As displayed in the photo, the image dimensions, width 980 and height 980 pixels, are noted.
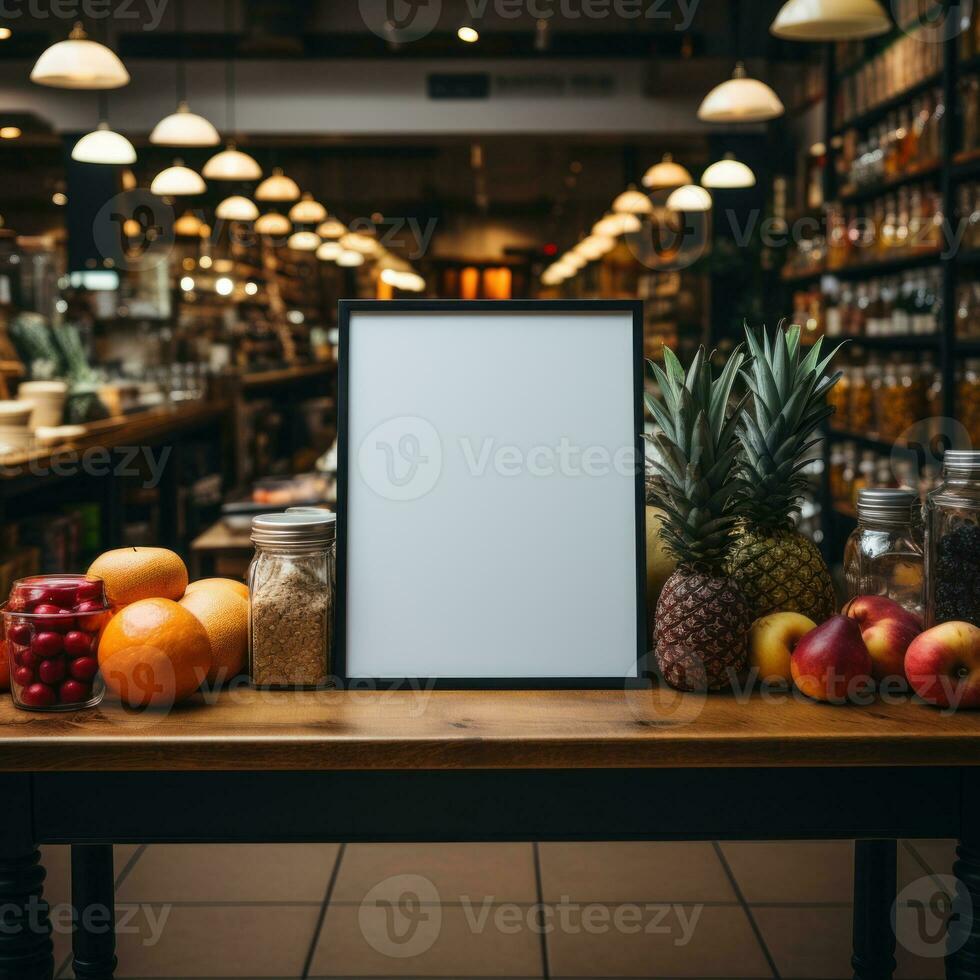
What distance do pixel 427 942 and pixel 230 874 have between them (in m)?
0.63

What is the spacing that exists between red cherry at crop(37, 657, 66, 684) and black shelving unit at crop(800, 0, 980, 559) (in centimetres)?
413

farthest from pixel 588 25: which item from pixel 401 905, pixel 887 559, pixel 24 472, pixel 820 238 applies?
pixel 887 559

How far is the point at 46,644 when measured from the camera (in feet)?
4.00

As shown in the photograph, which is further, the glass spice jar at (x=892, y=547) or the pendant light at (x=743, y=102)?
the pendant light at (x=743, y=102)

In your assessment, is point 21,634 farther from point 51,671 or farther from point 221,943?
point 221,943

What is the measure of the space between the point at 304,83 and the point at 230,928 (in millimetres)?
7597

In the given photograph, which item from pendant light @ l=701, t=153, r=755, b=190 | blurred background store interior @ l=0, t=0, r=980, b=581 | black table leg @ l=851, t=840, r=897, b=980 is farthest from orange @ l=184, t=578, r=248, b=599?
pendant light @ l=701, t=153, r=755, b=190

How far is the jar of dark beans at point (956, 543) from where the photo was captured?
4.30 feet

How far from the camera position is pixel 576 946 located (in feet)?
8.22

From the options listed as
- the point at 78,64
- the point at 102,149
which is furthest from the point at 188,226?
the point at 78,64

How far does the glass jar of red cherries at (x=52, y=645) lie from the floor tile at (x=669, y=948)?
1.50 meters

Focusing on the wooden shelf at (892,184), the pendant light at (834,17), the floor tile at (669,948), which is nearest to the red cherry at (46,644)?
the floor tile at (669,948)

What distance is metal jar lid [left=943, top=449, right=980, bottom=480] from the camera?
1311 millimetres

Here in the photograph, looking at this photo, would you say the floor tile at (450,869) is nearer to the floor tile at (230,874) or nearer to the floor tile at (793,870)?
the floor tile at (230,874)
